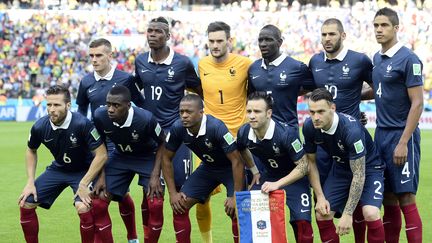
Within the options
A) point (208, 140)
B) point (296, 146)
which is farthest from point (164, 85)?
point (296, 146)

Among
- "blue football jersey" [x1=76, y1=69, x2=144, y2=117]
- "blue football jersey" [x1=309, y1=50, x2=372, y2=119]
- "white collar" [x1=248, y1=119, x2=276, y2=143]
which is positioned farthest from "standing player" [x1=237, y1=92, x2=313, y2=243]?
"blue football jersey" [x1=76, y1=69, x2=144, y2=117]

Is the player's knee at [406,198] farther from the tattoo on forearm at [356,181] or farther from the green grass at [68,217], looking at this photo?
the green grass at [68,217]

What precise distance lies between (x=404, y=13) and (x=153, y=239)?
99.8 ft

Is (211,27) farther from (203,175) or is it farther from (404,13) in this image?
(404,13)

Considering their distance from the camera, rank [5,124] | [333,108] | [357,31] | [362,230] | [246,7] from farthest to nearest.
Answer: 1. [246,7]
2. [357,31]
3. [5,124]
4. [362,230]
5. [333,108]

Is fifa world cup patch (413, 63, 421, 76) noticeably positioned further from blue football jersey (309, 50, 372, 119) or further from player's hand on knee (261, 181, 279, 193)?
player's hand on knee (261, 181, 279, 193)

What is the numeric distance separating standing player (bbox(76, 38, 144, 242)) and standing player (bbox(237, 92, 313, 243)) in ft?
5.39

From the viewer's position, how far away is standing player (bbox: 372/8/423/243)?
748 centimetres

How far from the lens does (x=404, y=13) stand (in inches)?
1443

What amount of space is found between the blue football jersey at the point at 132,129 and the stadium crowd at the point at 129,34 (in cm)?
2386

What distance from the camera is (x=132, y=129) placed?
813 centimetres

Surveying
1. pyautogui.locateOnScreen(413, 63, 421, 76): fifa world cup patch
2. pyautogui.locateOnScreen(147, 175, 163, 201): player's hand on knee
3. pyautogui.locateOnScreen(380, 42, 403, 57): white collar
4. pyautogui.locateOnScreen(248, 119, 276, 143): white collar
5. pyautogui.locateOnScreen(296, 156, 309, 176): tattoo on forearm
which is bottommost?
pyautogui.locateOnScreen(147, 175, 163, 201): player's hand on knee

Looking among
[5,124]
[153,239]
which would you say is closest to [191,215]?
[153,239]

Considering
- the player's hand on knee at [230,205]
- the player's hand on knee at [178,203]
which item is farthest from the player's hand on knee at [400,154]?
the player's hand on knee at [178,203]
